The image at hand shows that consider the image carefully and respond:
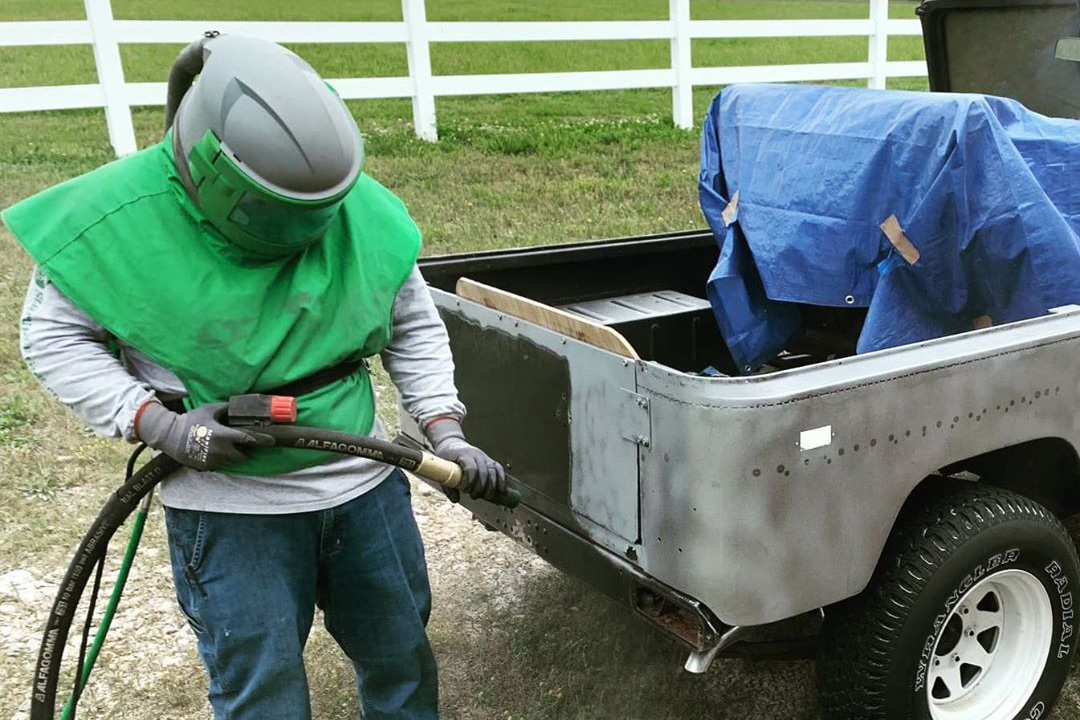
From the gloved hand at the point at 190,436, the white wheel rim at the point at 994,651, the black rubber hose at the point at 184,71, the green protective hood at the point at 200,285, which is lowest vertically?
the white wheel rim at the point at 994,651

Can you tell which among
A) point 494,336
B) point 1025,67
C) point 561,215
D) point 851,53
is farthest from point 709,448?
point 851,53

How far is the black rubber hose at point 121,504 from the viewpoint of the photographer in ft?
7.02

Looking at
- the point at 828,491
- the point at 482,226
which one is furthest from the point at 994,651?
the point at 482,226

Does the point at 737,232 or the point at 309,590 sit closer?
the point at 309,590

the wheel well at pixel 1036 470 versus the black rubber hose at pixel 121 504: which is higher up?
the black rubber hose at pixel 121 504

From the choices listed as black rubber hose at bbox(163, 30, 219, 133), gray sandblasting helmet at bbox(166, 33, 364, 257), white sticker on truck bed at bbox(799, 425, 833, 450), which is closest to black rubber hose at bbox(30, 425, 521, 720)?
gray sandblasting helmet at bbox(166, 33, 364, 257)

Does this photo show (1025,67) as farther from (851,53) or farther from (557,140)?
(851,53)

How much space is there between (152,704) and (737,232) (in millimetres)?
2319

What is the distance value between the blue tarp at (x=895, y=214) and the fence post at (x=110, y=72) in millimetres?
7206

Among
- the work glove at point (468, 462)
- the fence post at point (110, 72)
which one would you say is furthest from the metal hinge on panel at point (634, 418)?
the fence post at point (110, 72)

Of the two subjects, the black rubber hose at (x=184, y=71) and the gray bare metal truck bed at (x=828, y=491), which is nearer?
the black rubber hose at (x=184, y=71)

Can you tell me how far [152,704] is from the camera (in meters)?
3.27

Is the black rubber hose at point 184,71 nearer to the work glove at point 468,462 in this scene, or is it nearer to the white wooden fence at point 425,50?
the work glove at point 468,462

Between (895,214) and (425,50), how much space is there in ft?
25.8
